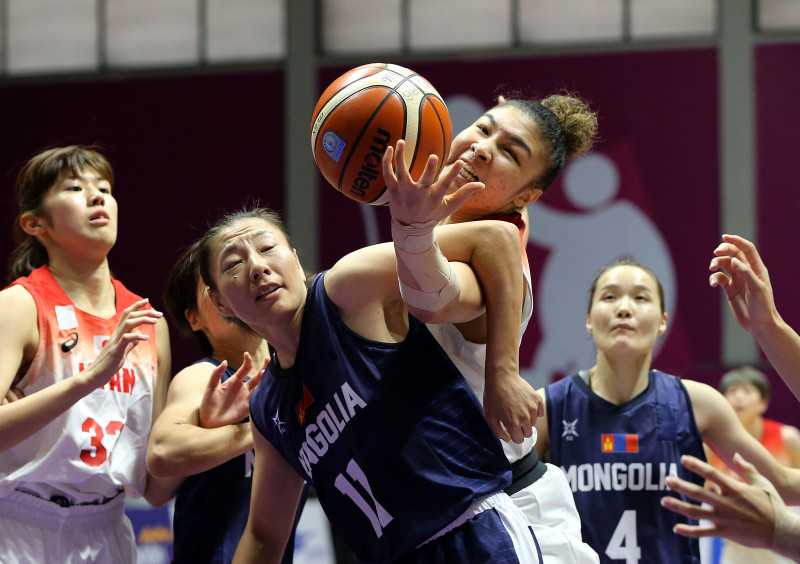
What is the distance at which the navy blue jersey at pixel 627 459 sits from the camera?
381cm

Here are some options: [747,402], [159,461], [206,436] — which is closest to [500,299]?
[206,436]

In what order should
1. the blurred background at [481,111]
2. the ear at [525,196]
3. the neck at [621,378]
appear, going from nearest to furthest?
the ear at [525,196] → the neck at [621,378] → the blurred background at [481,111]

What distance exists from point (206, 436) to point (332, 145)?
116 centimetres

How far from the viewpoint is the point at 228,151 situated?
996 centimetres

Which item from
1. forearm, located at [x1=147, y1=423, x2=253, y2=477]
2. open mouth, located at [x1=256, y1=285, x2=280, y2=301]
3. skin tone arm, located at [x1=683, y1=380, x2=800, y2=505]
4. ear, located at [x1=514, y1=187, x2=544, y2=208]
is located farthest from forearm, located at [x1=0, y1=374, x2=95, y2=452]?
skin tone arm, located at [x1=683, y1=380, x2=800, y2=505]

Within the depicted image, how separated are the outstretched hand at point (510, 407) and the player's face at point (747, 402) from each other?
4.74 meters

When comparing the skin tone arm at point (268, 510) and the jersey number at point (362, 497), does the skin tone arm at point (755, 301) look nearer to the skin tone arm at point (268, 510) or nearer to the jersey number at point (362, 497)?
the jersey number at point (362, 497)

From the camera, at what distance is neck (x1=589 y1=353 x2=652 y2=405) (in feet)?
13.3

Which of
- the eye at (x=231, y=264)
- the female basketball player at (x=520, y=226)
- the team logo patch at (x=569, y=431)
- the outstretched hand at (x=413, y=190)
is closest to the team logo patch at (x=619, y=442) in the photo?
the team logo patch at (x=569, y=431)

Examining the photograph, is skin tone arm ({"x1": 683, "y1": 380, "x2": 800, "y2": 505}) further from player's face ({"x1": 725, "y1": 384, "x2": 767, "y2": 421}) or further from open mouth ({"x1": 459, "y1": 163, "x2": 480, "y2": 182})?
player's face ({"x1": 725, "y1": 384, "x2": 767, "y2": 421})

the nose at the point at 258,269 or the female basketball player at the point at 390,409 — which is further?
the nose at the point at 258,269

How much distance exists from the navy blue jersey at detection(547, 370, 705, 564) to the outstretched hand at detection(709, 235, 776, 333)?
3.84ft

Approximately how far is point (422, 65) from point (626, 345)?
6220mm

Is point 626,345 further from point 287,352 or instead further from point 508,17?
point 508,17
